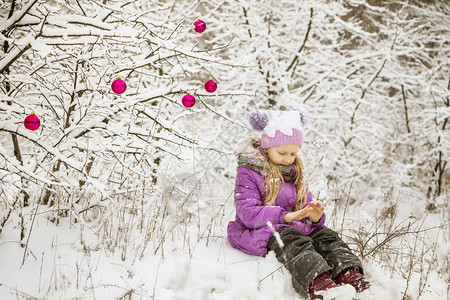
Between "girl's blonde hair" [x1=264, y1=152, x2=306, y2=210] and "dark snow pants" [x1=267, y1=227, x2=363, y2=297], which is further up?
"girl's blonde hair" [x1=264, y1=152, x2=306, y2=210]

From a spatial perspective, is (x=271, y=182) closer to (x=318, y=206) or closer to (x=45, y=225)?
(x=318, y=206)

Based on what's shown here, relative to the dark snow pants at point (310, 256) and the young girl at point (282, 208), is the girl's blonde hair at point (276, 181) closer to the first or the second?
the young girl at point (282, 208)

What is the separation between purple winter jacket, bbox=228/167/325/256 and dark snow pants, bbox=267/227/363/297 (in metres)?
0.07

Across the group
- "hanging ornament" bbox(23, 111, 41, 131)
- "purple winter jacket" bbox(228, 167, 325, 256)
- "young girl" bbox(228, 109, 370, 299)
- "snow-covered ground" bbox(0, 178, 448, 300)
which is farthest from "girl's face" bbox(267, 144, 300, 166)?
"hanging ornament" bbox(23, 111, 41, 131)

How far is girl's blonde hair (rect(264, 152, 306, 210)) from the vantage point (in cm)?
253

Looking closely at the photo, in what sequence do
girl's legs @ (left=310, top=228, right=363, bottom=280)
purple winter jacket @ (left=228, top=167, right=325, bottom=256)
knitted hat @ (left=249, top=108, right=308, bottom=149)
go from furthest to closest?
knitted hat @ (left=249, top=108, right=308, bottom=149) < purple winter jacket @ (left=228, top=167, right=325, bottom=256) < girl's legs @ (left=310, top=228, right=363, bottom=280)

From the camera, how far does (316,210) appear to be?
2.30m

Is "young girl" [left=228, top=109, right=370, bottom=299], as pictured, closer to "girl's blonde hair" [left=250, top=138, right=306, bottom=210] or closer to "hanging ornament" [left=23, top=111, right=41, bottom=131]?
"girl's blonde hair" [left=250, top=138, right=306, bottom=210]

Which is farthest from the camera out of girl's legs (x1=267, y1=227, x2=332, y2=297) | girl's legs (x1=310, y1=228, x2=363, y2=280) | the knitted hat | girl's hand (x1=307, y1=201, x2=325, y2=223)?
the knitted hat

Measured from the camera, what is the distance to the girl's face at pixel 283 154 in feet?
8.36

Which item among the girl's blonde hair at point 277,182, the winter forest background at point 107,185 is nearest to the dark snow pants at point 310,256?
the winter forest background at point 107,185

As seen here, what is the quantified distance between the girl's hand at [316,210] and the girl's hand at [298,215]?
0.03 m

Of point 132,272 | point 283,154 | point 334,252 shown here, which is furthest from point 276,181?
point 132,272

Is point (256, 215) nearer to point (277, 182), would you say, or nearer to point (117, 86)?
point (277, 182)
